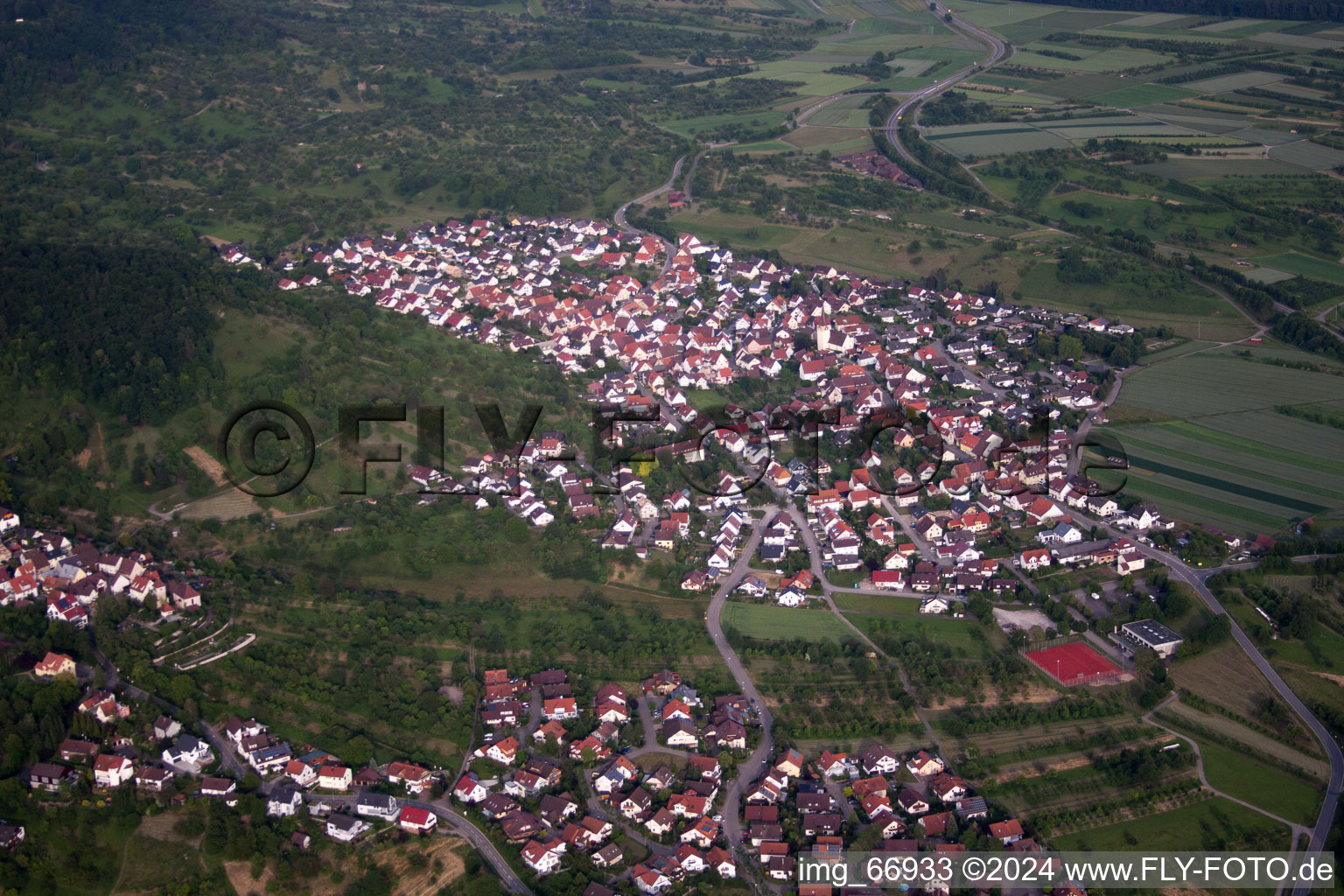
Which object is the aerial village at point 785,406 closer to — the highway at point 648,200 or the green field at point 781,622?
the highway at point 648,200

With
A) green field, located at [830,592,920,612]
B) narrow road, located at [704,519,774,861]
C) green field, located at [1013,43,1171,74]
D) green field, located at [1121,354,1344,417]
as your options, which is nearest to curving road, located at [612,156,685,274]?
green field, located at [1121,354,1344,417]

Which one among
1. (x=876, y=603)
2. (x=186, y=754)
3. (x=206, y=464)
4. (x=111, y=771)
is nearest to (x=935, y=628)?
(x=876, y=603)

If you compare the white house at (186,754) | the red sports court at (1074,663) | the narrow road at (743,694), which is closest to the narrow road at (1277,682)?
the red sports court at (1074,663)

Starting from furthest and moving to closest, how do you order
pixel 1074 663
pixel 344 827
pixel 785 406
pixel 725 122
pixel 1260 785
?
pixel 725 122 → pixel 785 406 → pixel 1074 663 → pixel 1260 785 → pixel 344 827

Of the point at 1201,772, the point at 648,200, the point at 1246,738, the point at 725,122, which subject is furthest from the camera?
the point at 725,122

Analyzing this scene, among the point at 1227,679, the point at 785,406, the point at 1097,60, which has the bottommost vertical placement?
the point at 1227,679

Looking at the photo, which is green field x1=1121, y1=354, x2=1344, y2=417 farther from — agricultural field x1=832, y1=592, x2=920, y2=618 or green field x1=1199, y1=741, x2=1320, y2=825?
green field x1=1199, y1=741, x2=1320, y2=825

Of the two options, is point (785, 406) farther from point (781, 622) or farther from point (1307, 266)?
point (1307, 266)

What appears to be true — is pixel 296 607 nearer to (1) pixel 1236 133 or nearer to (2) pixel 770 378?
(2) pixel 770 378
